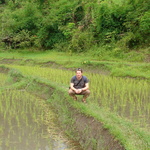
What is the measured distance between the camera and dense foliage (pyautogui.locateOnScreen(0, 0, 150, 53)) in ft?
40.8

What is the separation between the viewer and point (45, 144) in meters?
4.05

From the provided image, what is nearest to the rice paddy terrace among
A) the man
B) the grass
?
the man

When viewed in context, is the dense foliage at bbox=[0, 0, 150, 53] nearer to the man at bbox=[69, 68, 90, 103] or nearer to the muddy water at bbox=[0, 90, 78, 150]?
the muddy water at bbox=[0, 90, 78, 150]

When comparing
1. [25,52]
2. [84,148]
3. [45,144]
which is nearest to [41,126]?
[45,144]

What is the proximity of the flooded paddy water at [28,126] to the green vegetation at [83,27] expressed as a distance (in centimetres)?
645

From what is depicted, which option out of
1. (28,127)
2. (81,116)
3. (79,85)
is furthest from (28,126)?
(79,85)

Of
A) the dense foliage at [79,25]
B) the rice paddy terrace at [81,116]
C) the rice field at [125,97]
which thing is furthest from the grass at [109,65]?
the dense foliage at [79,25]

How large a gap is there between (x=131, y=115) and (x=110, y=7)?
10.1 metres

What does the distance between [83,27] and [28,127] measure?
12.0 metres

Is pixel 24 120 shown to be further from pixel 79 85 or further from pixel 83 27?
pixel 83 27

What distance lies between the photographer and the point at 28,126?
4.86 metres

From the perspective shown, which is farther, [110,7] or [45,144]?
[110,7]

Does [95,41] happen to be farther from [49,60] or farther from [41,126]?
[41,126]

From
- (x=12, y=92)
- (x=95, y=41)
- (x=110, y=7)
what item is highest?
(x=110, y=7)
